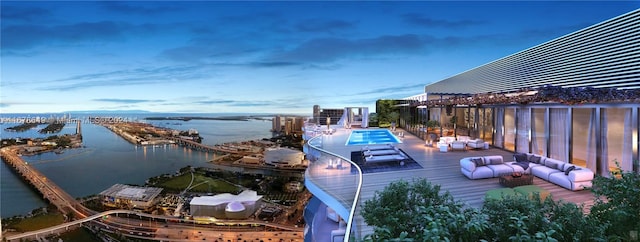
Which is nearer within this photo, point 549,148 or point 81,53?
point 549,148

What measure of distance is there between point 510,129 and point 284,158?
37.6 m

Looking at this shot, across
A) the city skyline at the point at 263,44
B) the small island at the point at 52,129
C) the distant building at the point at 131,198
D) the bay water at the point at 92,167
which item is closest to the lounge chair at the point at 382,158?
the city skyline at the point at 263,44

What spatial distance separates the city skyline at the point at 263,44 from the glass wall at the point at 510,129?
7.45 meters

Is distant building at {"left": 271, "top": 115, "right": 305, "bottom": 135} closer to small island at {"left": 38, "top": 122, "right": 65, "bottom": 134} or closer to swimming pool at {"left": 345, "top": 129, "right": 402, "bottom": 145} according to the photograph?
swimming pool at {"left": 345, "top": 129, "right": 402, "bottom": 145}

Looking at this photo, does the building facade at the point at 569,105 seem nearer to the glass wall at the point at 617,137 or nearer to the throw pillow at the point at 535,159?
the glass wall at the point at 617,137

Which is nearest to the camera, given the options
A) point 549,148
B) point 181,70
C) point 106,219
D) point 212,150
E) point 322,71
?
point 549,148

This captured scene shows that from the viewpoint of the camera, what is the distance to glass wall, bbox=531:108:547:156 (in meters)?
10.2

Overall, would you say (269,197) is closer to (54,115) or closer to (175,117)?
(175,117)

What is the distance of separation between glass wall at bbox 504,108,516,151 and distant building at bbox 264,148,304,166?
35687 mm

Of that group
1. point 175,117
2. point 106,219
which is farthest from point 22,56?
point 175,117

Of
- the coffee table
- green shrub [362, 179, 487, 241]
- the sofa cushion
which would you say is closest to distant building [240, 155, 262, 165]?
the sofa cushion

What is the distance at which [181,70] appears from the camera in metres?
46.9

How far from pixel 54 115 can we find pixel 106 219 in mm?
99510

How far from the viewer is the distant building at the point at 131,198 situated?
2845 centimetres
